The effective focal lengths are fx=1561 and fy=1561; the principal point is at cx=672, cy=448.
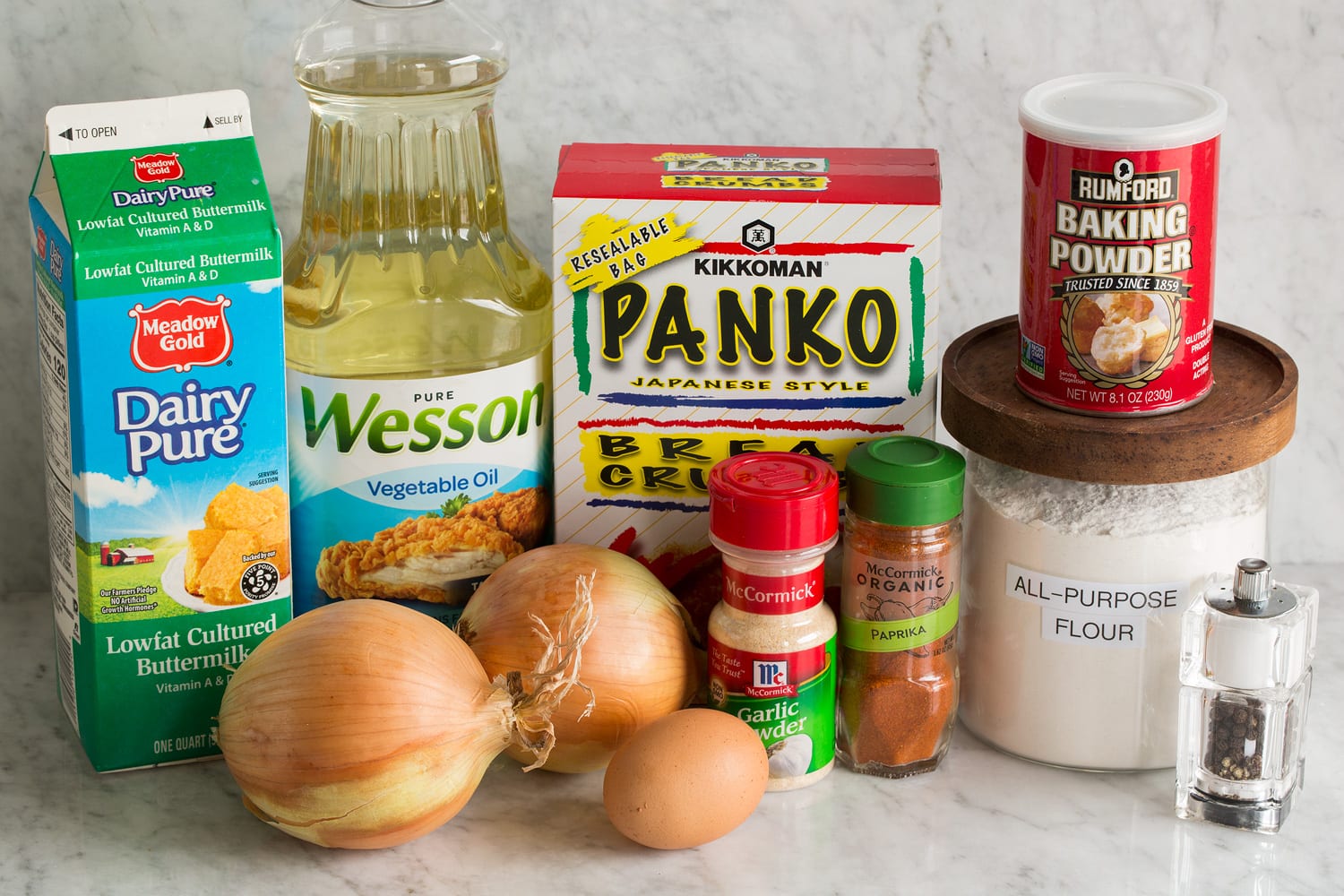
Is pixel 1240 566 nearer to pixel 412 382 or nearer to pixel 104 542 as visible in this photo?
pixel 412 382

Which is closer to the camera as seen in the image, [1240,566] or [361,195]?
[1240,566]

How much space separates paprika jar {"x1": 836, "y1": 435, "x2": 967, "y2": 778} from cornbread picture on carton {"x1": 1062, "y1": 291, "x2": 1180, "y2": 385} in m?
0.11

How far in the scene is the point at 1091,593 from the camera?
1.00 metres

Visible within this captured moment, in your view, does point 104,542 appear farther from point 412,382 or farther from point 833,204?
point 833,204

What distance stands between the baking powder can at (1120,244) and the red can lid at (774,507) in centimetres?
16

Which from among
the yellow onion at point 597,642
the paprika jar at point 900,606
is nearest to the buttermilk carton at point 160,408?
the yellow onion at point 597,642

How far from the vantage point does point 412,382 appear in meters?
1.06

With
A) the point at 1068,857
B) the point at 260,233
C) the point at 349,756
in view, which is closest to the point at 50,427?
the point at 260,233

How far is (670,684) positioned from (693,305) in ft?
0.85

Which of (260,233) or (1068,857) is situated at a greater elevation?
(260,233)

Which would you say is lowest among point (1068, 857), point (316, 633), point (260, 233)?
point (1068, 857)

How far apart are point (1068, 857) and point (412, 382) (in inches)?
20.7

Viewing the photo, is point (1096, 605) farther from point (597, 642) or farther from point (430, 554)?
point (430, 554)

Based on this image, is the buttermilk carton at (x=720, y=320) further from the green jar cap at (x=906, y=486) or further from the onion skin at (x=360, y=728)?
the onion skin at (x=360, y=728)
